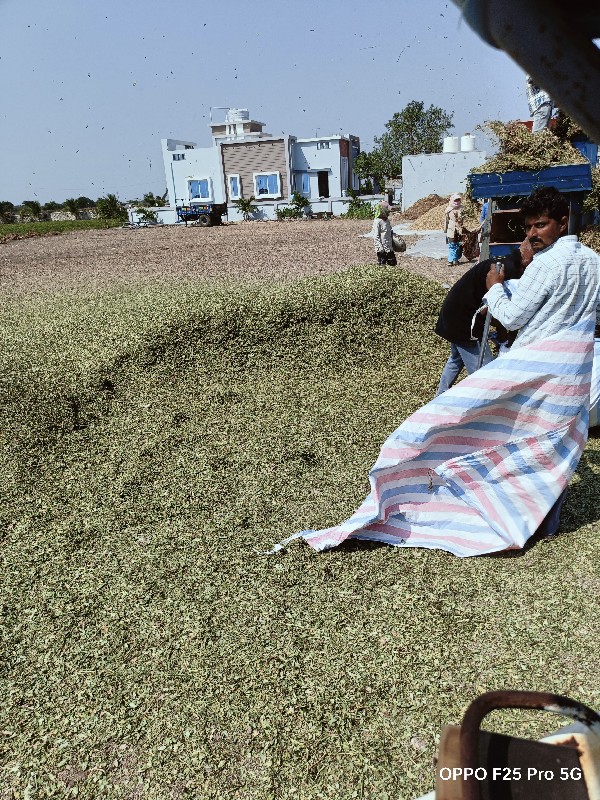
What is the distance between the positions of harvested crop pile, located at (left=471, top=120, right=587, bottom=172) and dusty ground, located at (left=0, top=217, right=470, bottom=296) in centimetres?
194

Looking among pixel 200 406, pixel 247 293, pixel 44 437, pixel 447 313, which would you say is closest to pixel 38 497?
pixel 44 437

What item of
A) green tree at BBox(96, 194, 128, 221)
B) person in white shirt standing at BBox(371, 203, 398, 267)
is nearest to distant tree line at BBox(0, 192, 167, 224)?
green tree at BBox(96, 194, 128, 221)

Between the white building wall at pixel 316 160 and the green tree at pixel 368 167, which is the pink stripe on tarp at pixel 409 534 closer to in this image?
the white building wall at pixel 316 160

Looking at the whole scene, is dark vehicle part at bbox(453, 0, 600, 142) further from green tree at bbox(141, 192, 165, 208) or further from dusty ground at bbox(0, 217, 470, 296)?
green tree at bbox(141, 192, 165, 208)

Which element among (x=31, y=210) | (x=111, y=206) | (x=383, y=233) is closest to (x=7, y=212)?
(x=31, y=210)

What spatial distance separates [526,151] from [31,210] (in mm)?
46522

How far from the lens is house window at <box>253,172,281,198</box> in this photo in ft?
124

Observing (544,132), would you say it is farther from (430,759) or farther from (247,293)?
(430,759)

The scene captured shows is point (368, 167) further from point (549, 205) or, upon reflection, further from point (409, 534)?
point (409, 534)

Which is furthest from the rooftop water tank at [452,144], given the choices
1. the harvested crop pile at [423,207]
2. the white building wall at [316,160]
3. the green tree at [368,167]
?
the green tree at [368,167]

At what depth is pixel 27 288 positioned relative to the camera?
9.65 metres

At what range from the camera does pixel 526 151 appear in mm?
8141

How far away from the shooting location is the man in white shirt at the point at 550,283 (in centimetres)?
298

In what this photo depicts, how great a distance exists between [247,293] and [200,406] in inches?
85.3
